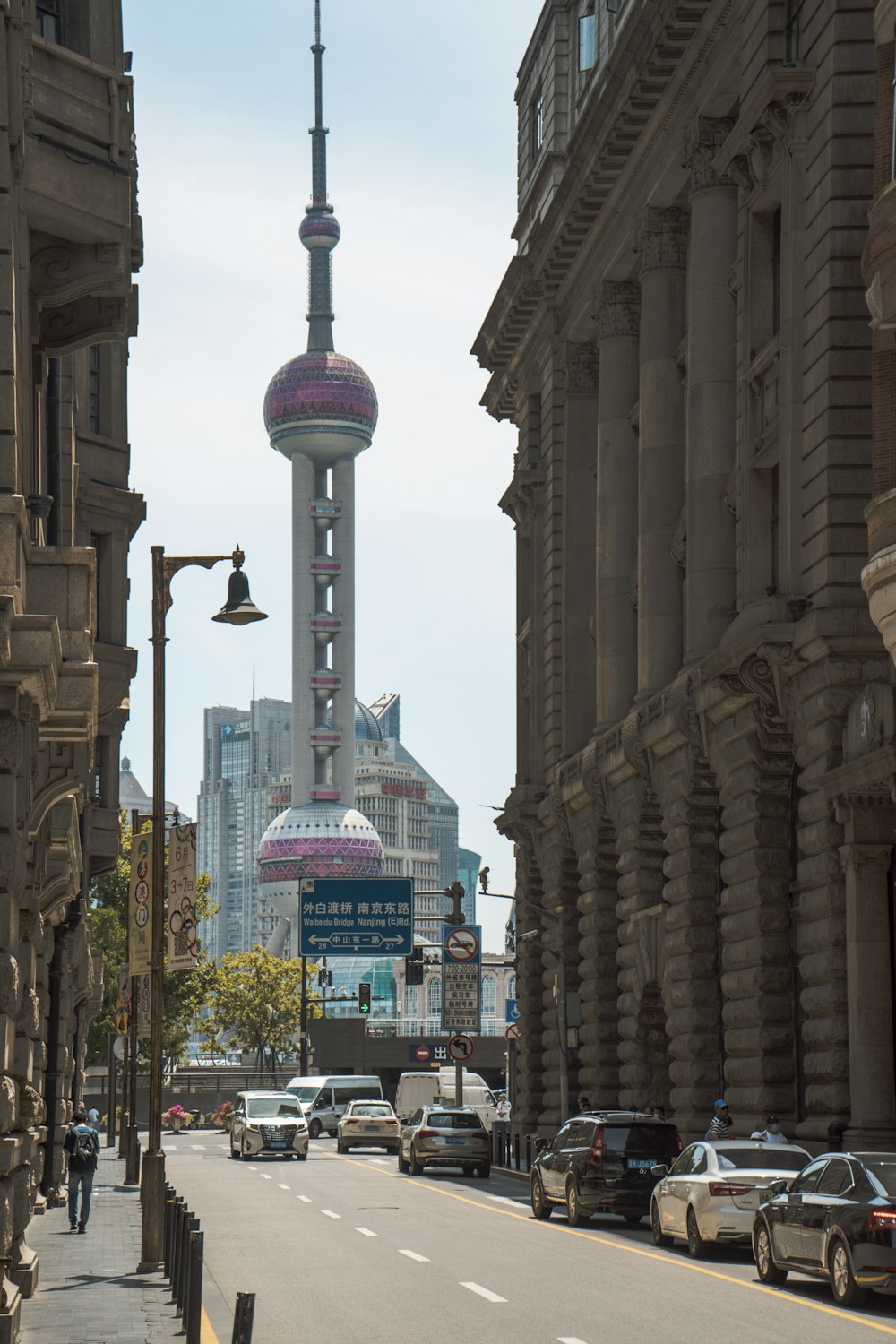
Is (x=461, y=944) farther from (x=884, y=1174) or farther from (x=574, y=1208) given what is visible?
(x=884, y=1174)

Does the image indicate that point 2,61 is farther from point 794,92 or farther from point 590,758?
point 590,758

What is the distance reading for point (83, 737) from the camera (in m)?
19.2

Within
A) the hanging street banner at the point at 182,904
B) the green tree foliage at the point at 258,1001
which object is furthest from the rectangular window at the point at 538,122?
the green tree foliage at the point at 258,1001

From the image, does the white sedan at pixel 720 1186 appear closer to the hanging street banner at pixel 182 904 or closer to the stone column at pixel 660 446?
the hanging street banner at pixel 182 904

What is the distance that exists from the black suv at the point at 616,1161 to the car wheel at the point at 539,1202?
1.60 meters

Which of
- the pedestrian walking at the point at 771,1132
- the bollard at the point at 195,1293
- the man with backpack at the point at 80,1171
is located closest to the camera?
the bollard at the point at 195,1293

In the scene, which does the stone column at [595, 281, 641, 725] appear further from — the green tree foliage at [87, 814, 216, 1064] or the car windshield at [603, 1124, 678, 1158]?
the green tree foliage at [87, 814, 216, 1064]

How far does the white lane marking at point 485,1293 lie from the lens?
72.4 feet

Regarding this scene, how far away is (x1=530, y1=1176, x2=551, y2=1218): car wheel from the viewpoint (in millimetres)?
35250

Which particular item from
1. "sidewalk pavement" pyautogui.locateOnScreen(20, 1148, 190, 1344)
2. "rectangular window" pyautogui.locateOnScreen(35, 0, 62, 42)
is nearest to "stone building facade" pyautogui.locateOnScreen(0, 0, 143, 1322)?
"rectangular window" pyautogui.locateOnScreen(35, 0, 62, 42)

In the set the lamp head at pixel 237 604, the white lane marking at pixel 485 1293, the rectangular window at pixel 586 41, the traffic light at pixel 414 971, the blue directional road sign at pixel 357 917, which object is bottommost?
the white lane marking at pixel 485 1293

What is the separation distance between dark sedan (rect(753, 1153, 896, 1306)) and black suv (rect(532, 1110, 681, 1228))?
829cm

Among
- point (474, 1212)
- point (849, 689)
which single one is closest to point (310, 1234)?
point (474, 1212)

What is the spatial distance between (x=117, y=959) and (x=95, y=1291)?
252ft
